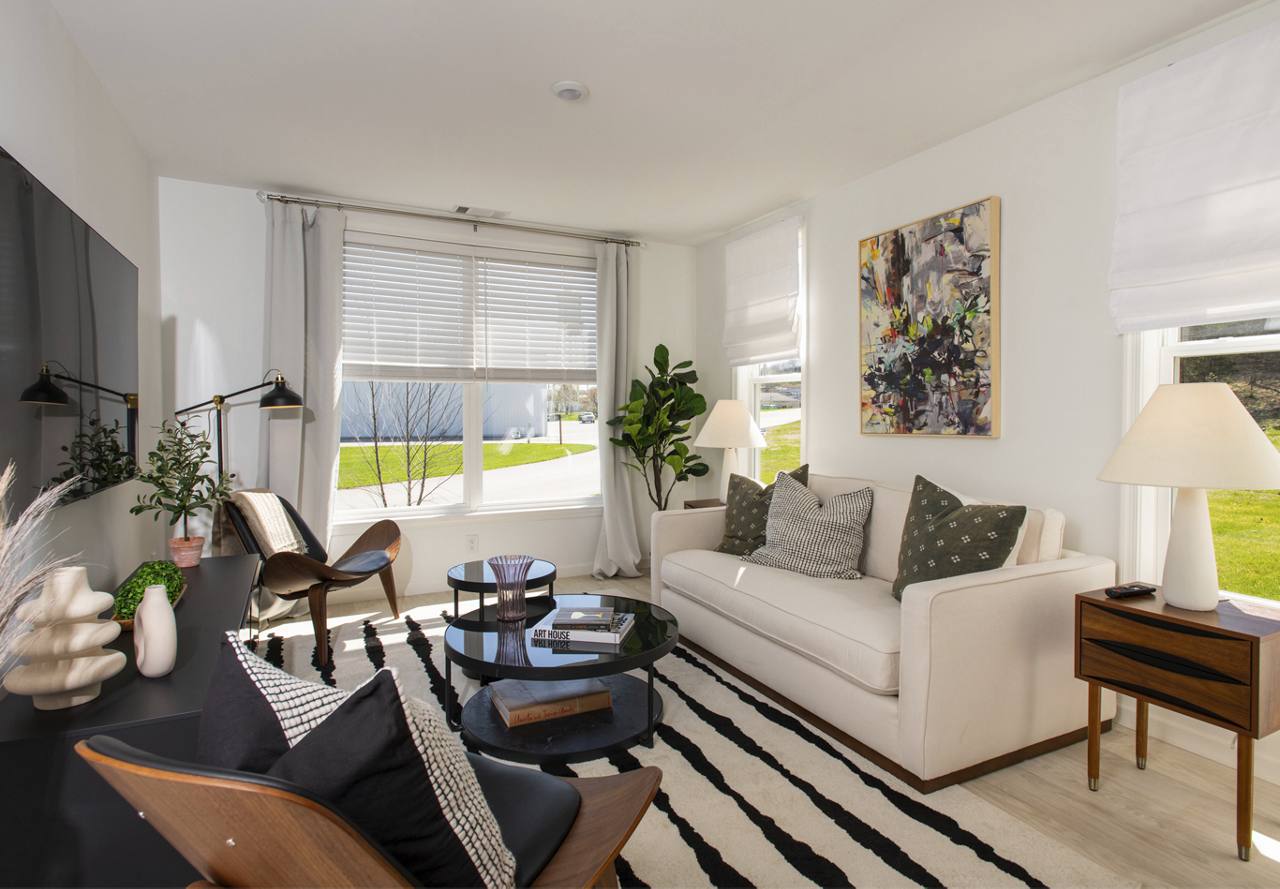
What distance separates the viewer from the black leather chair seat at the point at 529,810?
47.8 inches

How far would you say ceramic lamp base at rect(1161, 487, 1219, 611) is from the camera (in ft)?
6.88

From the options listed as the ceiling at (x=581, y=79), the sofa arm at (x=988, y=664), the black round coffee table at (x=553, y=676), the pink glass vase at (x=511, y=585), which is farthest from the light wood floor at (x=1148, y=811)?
the ceiling at (x=581, y=79)

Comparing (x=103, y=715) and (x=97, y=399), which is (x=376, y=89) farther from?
(x=103, y=715)

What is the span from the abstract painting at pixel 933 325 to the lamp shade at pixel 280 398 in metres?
3.18

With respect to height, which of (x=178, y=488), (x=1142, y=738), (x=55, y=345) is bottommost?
(x=1142, y=738)

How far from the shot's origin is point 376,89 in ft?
9.50

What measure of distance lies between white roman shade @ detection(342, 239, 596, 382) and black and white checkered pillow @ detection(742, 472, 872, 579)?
230cm

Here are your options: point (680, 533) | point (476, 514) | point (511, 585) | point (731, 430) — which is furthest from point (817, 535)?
point (476, 514)

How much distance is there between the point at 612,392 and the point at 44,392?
144 inches

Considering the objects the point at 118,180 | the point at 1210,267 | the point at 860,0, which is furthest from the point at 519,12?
the point at 1210,267

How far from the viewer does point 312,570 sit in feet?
11.4

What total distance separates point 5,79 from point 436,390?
306 centimetres

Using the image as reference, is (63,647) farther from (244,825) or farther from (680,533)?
(680,533)

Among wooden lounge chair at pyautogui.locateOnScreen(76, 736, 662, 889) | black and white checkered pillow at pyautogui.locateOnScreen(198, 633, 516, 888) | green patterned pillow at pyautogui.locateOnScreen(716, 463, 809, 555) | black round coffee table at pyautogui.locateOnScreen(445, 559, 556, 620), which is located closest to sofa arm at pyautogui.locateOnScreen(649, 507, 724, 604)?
green patterned pillow at pyautogui.locateOnScreen(716, 463, 809, 555)
